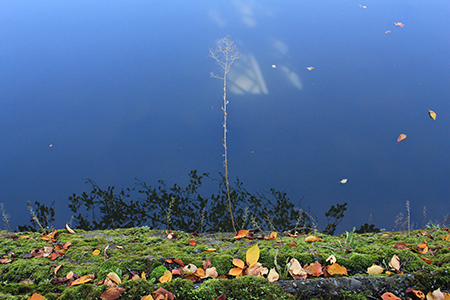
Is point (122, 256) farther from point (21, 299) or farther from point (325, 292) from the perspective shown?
point (325, 292)

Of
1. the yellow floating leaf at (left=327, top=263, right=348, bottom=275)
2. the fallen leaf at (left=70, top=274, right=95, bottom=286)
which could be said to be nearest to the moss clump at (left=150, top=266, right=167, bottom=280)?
the fallen leaf at (left=70, top=274, right=95, bottom=286)

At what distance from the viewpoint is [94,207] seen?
3.18m

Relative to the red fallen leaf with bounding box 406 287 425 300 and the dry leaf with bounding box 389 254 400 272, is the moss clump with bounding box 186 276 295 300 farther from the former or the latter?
Answer: the dry leaf with bounding box 389 254 400 272

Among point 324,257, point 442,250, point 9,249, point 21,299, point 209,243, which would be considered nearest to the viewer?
point 21,299

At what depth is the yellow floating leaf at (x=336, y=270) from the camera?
1488 mm

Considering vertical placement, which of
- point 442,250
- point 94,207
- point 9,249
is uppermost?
point 442,250

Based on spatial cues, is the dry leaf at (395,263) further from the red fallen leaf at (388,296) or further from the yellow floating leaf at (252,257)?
the yellow floating leaf at (252,257)

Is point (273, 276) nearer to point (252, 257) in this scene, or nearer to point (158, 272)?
point (252, 257)

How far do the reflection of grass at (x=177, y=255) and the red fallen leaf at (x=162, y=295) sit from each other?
81 mm

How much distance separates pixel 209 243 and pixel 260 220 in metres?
0.78

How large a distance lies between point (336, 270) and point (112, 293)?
120cm

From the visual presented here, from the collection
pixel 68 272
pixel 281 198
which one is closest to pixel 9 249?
pixel 68 272

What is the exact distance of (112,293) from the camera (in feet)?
4.08

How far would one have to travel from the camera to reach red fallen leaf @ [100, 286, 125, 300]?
1.23 m
